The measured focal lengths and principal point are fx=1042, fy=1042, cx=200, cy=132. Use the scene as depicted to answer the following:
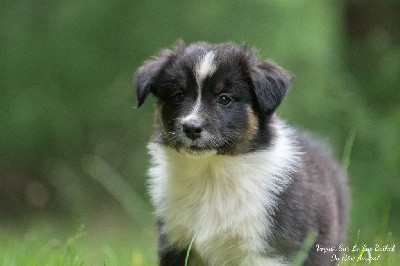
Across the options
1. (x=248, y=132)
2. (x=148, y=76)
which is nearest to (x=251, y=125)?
(x=248, y=132)

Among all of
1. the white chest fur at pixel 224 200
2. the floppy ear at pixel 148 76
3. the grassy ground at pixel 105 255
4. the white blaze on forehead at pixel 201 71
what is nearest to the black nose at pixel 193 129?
the white blaze on forehead at pixel 201 71

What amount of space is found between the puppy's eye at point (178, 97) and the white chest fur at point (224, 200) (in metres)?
0.37

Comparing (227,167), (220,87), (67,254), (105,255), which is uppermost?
(220,87)

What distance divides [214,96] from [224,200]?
28.9 inches

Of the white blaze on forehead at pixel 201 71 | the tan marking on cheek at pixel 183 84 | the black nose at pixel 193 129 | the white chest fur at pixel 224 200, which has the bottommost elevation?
the white chest fur at pixel 224 200

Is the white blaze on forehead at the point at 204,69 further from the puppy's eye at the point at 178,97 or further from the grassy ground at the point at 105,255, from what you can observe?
the grassy ground at the point at 105,255

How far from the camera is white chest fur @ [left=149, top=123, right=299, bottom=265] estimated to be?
6.98 metres

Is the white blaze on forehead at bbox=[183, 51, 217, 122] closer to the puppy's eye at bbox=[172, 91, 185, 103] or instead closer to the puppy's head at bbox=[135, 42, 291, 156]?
the puppy's head at bbox=[135, 42, 291, 156]

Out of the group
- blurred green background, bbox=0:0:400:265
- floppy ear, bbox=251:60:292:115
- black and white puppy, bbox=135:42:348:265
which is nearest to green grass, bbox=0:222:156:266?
black and white puppy, bbox=135:42:348:265

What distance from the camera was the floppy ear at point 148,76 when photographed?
23.8 feet

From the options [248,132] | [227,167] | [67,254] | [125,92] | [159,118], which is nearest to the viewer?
[67,254]

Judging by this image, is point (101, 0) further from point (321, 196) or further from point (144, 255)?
point (321, 196)

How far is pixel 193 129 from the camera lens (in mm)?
6785

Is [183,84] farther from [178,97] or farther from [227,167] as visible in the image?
[227,167]
